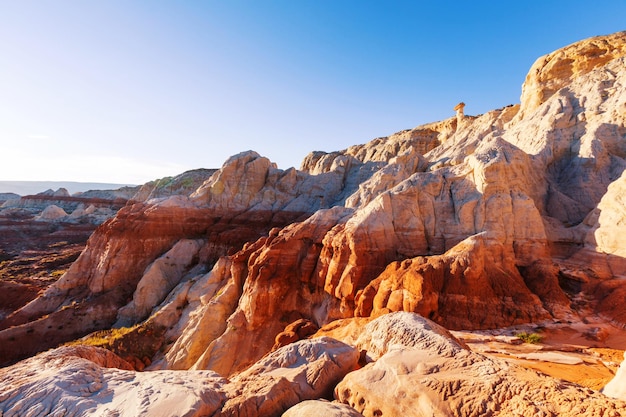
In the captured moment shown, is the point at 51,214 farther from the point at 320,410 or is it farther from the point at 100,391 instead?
the point at 320,410

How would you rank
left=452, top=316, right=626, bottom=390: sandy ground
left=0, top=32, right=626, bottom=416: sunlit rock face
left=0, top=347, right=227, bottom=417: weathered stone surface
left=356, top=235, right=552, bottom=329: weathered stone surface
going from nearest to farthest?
1. left=0, top=347, right=227, bottom=417: weathered stone surface
2. left=0, top=32, right=626, bottom=416: sunlit rock face
3. left=452, top=316, right=626, bottom=390: sandy ground
4. left=356, top=235, right=552, bottom=329: weathered stone surface

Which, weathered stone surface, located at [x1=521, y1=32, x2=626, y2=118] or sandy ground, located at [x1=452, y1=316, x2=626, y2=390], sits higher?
weathered stone surface, located at [x1=521, y1=32, x2=626, y2=118]

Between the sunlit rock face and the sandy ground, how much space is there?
711mm

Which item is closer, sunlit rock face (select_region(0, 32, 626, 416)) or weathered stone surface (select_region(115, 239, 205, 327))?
sunlit rock face (select_region(0, 32, 626, 416))

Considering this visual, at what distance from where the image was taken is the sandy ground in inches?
315

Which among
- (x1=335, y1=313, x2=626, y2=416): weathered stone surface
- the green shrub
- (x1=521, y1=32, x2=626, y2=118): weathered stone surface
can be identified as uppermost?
(x1=521, y1=32, x2=626, y2=118): weathered stone surface

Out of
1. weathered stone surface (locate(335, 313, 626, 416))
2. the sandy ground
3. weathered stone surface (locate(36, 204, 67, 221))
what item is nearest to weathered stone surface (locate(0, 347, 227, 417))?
weathered stone surface (locate(335, 313, 626, 416))

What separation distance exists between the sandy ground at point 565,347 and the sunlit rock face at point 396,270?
711 millimetres

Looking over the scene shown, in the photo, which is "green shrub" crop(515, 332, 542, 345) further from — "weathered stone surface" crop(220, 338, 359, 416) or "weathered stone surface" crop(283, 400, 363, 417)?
"weathered stone surface" crop(283, 400, 363, 417)

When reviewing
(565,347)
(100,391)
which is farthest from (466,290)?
(100,391)

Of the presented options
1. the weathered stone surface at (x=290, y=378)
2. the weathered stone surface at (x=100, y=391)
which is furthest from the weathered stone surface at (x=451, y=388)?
the weathered stone surface at (x=100, y=391)

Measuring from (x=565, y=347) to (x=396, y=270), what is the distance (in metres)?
6.30

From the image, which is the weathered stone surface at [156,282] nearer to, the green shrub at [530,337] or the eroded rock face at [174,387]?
the eroded rock face at [174,387]

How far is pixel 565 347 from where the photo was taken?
970 cm
